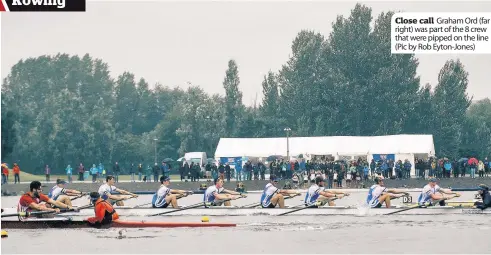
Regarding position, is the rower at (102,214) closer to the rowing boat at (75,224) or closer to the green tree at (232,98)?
the rowing boat at (75,224)

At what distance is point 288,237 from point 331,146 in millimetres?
46437

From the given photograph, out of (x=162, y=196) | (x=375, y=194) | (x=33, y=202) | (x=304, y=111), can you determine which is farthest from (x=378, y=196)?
(x=304, y=111)

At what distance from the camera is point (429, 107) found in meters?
95.4

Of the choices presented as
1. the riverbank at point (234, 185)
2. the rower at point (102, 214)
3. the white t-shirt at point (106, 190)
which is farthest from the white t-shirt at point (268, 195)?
the riverbank at point (234, 185)

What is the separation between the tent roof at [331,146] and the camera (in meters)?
72.2

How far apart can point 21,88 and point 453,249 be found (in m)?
106

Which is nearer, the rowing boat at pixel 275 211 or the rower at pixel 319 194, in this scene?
the rowing boat at pixel 275 211

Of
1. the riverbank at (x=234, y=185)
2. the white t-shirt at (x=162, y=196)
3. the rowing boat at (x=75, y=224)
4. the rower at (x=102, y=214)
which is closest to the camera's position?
the rower at (x=102, y=214)

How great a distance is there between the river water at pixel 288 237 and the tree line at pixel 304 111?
48.9 meters

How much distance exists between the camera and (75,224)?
3150 centimetres

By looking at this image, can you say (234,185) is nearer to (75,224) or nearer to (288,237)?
(75,224)

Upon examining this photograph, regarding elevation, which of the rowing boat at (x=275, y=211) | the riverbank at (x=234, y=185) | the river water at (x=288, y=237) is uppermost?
the riverbank at (x=234, y=185)

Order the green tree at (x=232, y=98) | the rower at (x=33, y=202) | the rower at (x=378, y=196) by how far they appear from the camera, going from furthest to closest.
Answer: the green tree at (x=232, y=98) → the rower at (x=378, y=196) → the rower at (x=33, y=202)

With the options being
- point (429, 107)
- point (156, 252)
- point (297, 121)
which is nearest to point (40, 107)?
point (297, 121)
